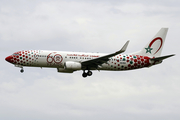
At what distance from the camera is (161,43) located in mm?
75438

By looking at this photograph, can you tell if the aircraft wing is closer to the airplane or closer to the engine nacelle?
the airplane

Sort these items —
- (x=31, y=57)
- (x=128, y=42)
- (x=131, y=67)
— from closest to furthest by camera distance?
(x=128, y=42) < (x=31, y=57) < (x=131, y=67)

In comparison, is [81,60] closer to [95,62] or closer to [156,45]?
Result: [95,62]

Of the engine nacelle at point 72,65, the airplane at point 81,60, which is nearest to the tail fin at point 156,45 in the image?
the airplane at point 81,60

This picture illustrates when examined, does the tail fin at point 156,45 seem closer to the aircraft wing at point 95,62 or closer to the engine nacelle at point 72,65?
the aircraft wing at point 95,62

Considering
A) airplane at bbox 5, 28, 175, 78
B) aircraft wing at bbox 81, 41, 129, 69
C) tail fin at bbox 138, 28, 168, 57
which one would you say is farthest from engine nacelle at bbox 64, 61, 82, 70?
tail fin at bbox 138, 28, 168, 57

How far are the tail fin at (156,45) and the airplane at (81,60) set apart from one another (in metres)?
0.33

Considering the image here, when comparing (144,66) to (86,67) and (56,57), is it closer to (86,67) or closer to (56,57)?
(86,67)

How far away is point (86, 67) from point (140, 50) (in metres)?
11.7

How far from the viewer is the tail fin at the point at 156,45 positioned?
73812 mm

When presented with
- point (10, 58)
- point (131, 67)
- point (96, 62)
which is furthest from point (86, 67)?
point (10, 58)

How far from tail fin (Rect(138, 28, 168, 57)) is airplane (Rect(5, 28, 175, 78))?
33 cm

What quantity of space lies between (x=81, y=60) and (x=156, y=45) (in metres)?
16.2

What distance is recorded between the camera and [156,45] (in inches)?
2953
